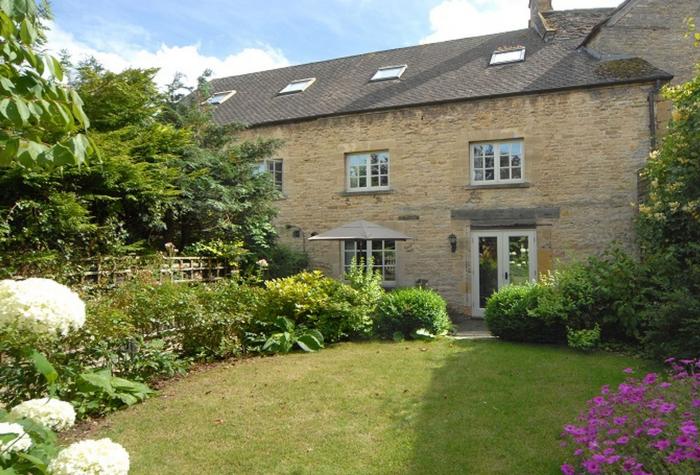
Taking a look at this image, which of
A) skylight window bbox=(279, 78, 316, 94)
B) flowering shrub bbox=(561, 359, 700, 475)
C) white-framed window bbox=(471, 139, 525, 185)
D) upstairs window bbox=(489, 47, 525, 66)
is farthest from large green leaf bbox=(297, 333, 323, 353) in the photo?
skylight window bbox=(279, 78, 316, 94)

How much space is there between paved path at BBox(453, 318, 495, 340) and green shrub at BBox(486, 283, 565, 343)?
27.8 inches

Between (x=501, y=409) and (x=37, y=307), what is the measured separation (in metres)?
4.43

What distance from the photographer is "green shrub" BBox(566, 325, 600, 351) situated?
307 inches

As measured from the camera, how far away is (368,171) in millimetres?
14789

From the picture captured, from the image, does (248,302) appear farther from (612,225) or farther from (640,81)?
(640,81)

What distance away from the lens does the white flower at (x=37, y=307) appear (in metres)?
2.46

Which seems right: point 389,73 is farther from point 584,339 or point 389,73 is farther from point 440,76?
point 584,339

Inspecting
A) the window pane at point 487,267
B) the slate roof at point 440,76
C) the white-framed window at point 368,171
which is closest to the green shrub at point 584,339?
the window pane at point 487,267

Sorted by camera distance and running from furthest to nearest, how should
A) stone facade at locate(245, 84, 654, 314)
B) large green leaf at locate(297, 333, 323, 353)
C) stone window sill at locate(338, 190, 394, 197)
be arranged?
1. stone window sill at locate(338, 190, 394, 197)
2. stone facade at locate(245, 84, 654, 314)
3. large green leaf at locate(297, 333, 323, 353)

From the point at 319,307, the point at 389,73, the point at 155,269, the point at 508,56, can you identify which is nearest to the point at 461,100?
the point at 508,56

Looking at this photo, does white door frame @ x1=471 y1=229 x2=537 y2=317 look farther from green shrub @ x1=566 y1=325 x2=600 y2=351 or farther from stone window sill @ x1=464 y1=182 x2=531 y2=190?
green shrub @ x1=566 y1=325 x2=600 y2=351

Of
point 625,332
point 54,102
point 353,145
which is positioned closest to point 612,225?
point 625,332

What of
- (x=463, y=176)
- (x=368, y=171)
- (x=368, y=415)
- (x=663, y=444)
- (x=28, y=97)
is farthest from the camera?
(x=368, y=171)

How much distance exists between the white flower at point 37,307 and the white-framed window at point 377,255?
1171 cm
